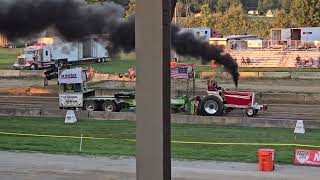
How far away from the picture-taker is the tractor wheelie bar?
26703mm

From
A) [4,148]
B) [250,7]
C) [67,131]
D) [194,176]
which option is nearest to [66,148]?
[4,148]

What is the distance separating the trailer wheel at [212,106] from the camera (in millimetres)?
26406

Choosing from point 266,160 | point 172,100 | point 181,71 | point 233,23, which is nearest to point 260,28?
point 233,23

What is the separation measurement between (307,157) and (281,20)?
171 feet

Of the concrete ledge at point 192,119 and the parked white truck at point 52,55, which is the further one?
the parked white truck at point 52,55

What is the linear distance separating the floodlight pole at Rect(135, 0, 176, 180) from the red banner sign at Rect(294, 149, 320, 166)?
11.1 m

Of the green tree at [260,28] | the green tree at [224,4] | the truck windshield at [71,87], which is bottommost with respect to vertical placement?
the truck windshield at [71,87]

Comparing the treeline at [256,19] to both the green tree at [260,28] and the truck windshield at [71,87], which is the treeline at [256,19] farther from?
the truck windshield at [71,87]

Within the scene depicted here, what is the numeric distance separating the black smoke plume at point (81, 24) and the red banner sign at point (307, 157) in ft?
40.4

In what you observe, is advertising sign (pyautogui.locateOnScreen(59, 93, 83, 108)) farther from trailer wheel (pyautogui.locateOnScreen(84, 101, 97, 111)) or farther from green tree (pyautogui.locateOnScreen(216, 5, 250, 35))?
green tree (pyautogui.locateOnScreen(216, 5, 250, 35))

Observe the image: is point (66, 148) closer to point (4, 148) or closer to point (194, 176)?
point (4, 148)

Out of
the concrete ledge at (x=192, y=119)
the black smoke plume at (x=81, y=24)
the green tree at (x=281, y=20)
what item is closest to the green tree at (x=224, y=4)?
the green tree at (x=281, y=20)

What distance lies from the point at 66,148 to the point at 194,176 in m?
6.28

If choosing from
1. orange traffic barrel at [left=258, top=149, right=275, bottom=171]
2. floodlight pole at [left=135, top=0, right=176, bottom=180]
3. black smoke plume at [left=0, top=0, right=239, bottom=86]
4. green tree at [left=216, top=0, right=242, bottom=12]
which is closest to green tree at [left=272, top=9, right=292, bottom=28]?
green tree at [left=216, top=0, right=242, bottom=12]
